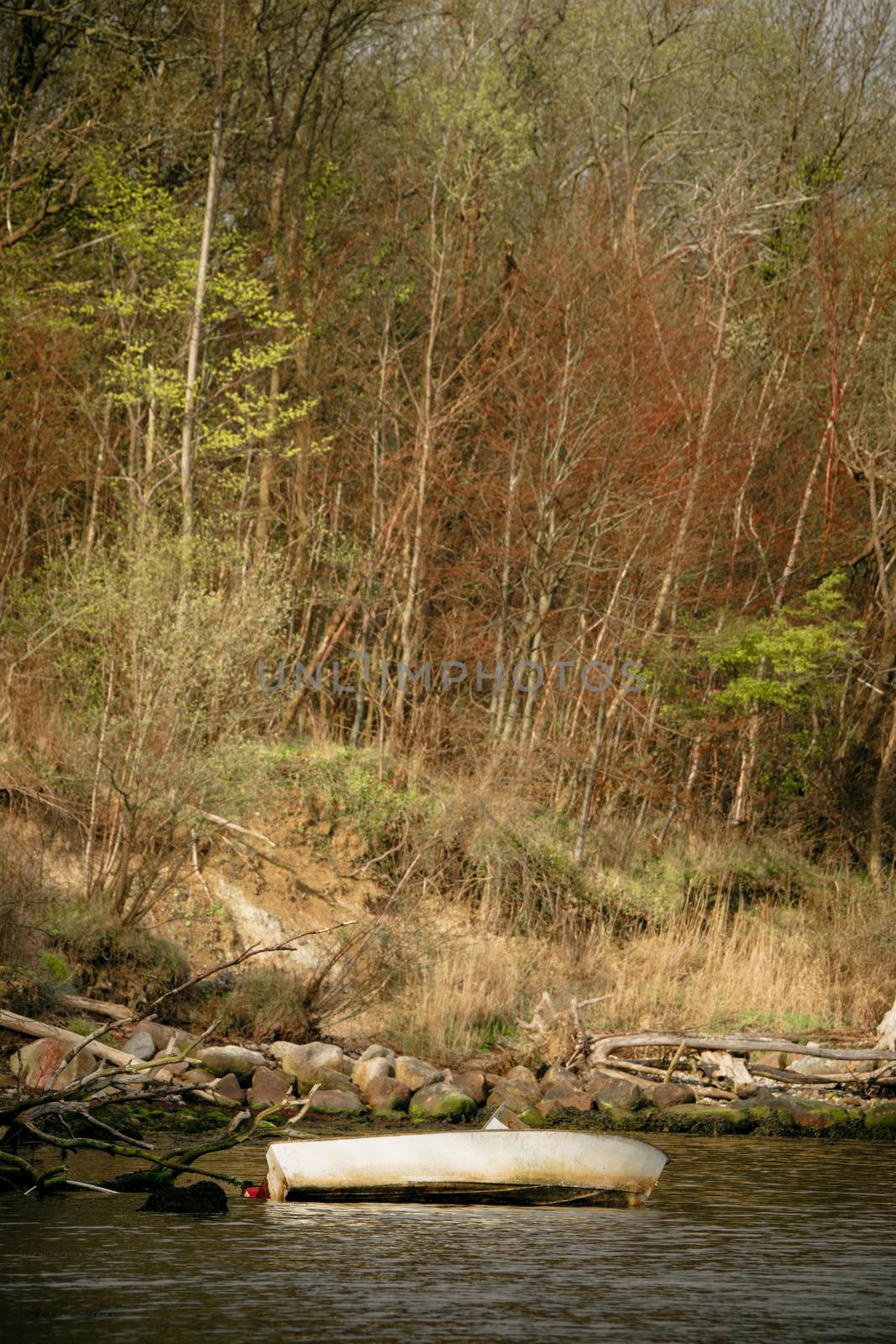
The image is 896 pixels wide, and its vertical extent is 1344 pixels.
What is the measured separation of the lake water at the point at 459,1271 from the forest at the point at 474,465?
278 inches

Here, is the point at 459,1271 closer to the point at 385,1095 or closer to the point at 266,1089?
the point at 385,1095

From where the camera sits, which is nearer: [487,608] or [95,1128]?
[95,1128]

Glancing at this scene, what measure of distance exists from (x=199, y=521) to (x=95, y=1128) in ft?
39.6

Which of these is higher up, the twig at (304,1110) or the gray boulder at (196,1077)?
the twig at (304,1110)

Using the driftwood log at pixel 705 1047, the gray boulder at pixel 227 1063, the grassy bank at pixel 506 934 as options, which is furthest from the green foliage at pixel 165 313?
the driftwood log at pixel 705 1047

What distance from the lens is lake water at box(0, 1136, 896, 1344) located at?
813 centimetres

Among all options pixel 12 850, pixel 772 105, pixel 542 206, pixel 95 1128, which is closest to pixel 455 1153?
pixel 95 1128

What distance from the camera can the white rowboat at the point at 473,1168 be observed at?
11000mm

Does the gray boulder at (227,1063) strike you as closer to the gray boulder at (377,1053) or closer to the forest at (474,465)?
the gray boulder at (377,1053)

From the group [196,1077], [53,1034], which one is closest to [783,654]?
[196,1077]

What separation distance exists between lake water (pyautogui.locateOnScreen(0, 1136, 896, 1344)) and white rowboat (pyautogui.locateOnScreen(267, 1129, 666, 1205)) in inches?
5.4

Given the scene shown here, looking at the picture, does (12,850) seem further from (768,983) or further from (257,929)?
(768,983)

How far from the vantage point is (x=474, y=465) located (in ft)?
81.1

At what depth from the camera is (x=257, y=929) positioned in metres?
19.1
